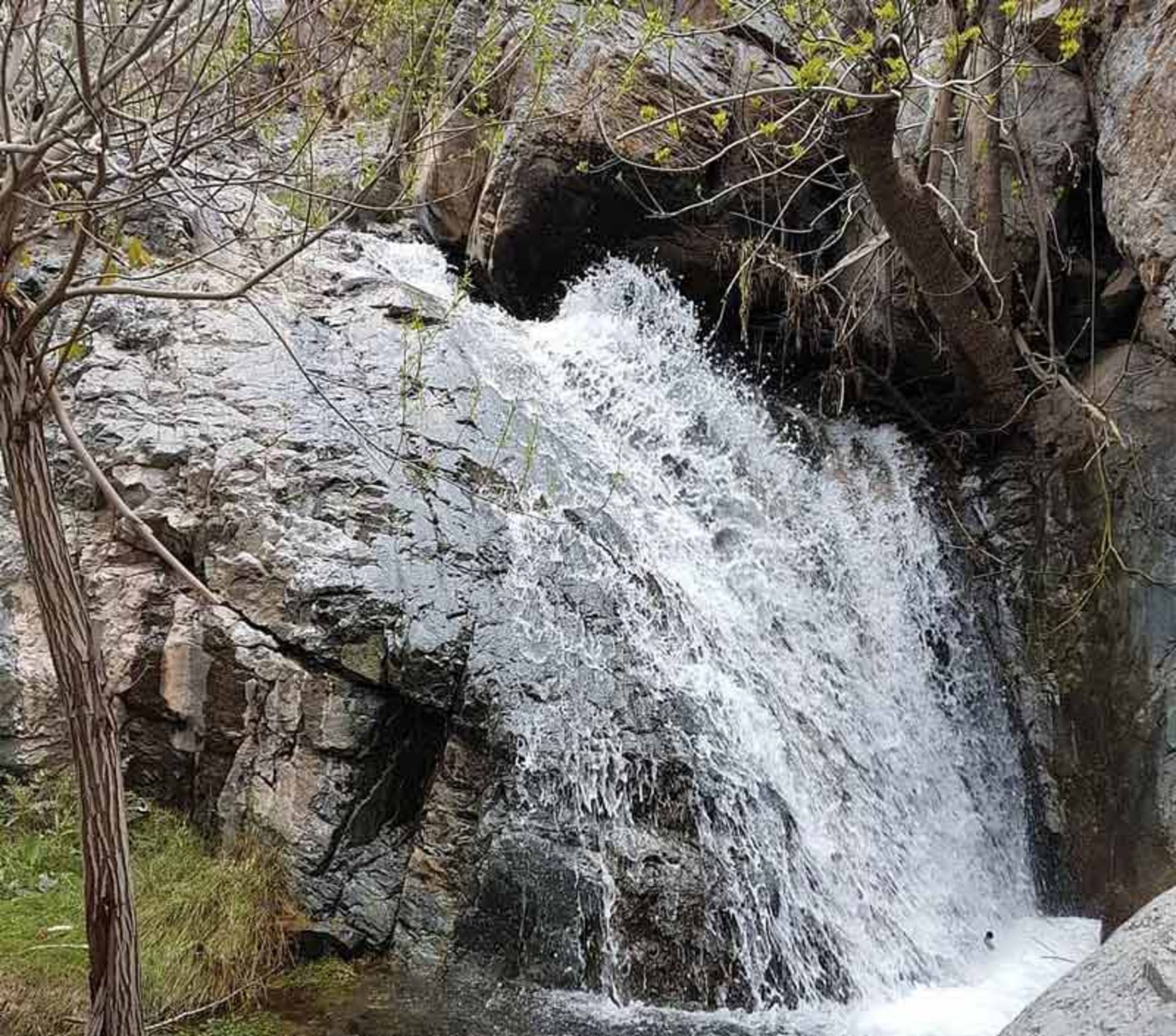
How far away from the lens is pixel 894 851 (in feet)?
18.1

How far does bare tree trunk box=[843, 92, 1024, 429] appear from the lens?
18.9 ft

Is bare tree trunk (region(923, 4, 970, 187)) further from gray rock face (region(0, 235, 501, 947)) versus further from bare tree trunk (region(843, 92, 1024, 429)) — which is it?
gray rock face (region(0, 235, 501, 947))

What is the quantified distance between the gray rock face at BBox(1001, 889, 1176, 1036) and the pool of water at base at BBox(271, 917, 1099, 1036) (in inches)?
76.4

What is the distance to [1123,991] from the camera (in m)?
2.09

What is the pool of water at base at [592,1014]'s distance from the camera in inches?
162

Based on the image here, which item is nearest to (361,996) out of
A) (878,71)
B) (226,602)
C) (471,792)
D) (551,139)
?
(471,792)

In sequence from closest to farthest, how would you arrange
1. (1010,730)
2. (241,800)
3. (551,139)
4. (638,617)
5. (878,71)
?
(241,800), (878,71), (638,617), (1010,730), (551,139)

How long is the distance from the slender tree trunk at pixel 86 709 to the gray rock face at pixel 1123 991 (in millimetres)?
2098

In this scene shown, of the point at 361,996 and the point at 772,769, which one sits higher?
the point at 772,769

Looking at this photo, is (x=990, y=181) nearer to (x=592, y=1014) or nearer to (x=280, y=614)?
(x=280, y=614)

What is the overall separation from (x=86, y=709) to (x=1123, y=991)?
2.43 meters

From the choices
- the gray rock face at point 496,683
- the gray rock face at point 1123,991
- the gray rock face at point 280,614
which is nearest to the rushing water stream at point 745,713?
the gray rock face at point 496,683

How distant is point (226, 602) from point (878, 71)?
396cm

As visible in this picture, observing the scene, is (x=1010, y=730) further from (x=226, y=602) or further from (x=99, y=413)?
(x=99, y=413)
